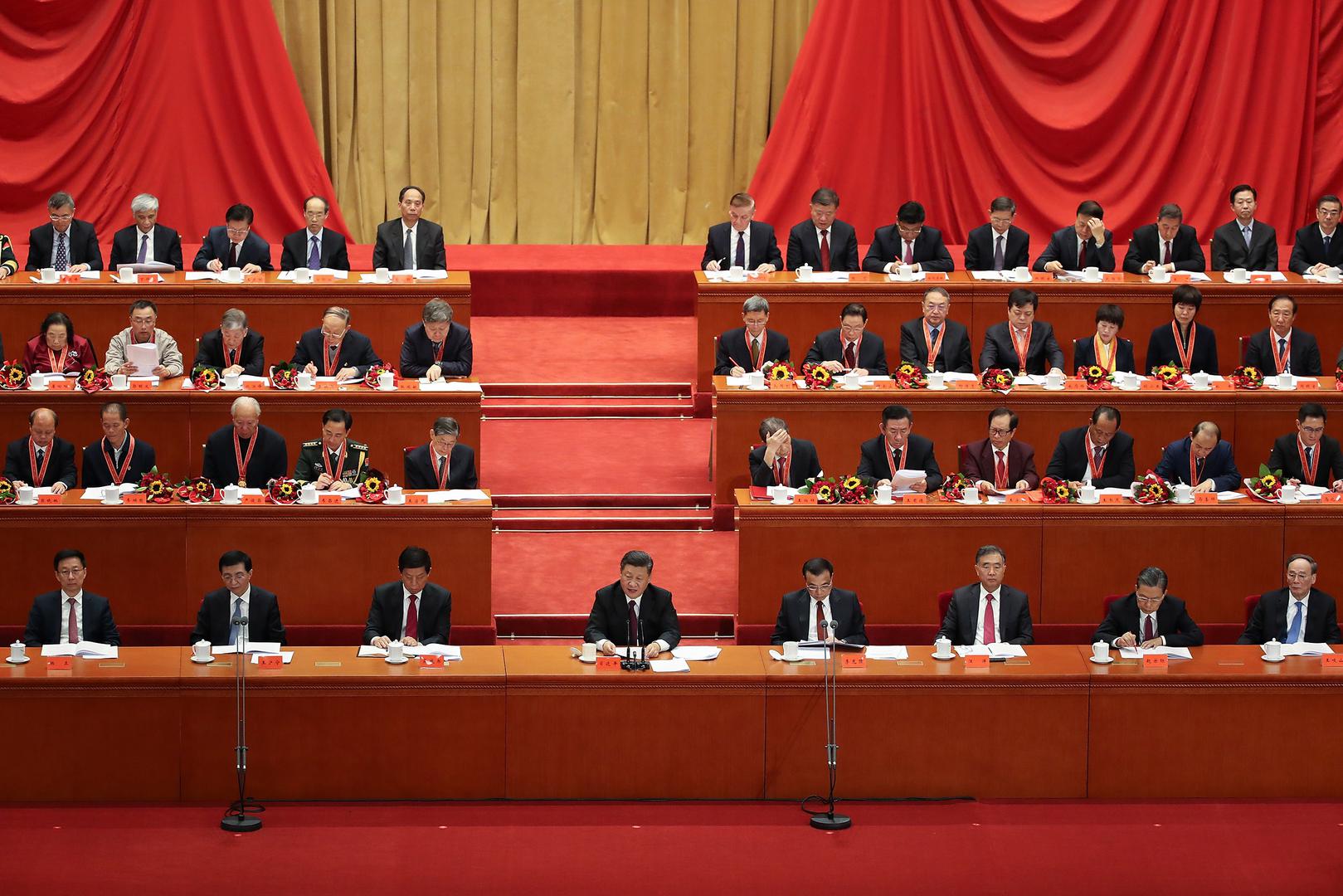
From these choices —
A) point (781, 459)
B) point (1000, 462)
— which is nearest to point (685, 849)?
point (781, 459)

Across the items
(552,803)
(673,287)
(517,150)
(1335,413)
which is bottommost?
(552,803)

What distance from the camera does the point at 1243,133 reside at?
1177cm

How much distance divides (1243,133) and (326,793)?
8.12 meters

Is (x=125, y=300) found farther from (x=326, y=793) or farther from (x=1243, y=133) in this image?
(x=1243, y=133)

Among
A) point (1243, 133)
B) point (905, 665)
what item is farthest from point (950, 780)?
point (1243, 133)

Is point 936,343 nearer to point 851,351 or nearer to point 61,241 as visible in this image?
point 851,351

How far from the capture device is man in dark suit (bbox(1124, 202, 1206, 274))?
977 centimetres

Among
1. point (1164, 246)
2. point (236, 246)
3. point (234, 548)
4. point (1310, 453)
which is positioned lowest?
point (234, 548)

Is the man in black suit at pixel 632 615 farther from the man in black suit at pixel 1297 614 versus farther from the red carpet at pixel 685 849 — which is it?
the man in black suit at pixel 1297 614

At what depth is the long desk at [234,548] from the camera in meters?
7.34

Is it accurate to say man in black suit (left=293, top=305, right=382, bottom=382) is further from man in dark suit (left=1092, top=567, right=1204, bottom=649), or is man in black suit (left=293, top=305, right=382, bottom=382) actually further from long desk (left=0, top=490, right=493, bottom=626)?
man in dark suit (left=1092, top=567, right=1204, bottom=649)

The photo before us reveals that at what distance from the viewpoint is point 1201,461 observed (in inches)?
310

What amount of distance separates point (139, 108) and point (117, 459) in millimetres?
4441

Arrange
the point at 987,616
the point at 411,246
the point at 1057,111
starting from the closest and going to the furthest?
the point at 987,616 < the point at 411,246 < the point at 1057,111
